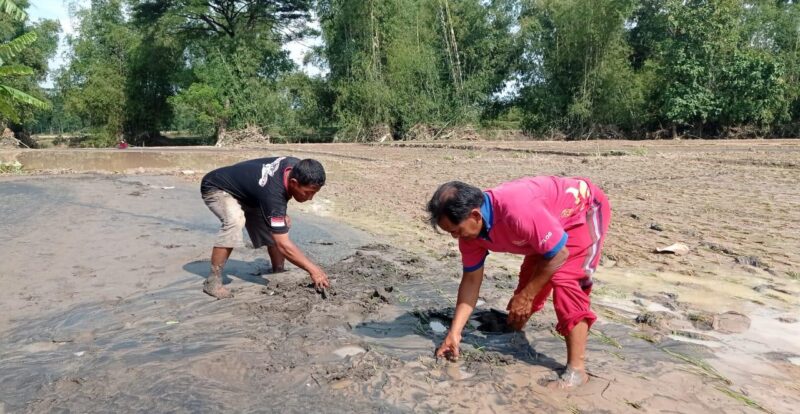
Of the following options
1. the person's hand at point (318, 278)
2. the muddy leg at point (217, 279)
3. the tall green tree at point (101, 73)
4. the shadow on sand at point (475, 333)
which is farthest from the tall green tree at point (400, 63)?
the shadow on sand at point (475, 333)

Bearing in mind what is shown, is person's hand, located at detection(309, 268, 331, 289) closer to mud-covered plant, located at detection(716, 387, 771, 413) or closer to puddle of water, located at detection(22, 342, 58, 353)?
puddle of water, located at detection(22, 342, 58, 353)

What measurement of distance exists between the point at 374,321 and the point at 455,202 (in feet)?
5.59

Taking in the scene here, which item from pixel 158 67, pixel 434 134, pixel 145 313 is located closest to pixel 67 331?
pixel 145 313

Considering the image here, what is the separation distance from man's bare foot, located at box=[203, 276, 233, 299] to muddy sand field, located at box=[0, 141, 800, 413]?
9 cm

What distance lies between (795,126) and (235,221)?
29.7m

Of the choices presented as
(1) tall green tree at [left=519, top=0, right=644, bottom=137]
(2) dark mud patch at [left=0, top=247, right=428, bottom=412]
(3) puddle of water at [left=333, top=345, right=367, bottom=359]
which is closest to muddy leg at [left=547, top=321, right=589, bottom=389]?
(2) dark mud patch at [left=0, top=247, right=428, bottom=412]

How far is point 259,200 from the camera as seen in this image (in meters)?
4.60

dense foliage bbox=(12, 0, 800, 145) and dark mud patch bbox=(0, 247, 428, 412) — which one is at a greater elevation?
dense foliage bbox=(12, 0, 800, 145)

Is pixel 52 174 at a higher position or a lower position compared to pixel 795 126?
lower

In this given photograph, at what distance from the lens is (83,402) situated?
2.93m

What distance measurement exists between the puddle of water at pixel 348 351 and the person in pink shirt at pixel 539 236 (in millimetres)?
519

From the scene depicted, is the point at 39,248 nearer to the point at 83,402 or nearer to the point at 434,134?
the point at 83,402

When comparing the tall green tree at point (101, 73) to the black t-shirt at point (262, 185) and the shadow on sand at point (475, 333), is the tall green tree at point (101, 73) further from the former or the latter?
the shadow on sand at point (475, 333)

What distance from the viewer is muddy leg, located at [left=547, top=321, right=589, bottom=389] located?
3070 millimetres
